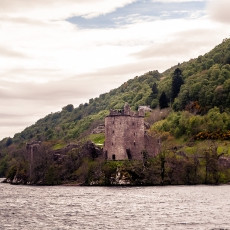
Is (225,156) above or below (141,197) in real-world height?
above

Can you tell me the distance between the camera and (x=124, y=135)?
124 m

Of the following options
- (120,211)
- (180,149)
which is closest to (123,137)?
(180,149)

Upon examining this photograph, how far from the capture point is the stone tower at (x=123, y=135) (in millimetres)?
124312

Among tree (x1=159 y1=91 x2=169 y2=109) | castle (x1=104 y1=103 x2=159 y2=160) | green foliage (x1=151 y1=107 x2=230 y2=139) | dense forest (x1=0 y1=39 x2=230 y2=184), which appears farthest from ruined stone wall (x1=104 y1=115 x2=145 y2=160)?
tree (x1=159 y1=91 x2=169 y2=109)

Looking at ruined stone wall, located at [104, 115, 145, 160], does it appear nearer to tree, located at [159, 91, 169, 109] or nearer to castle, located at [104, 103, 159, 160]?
castle, located at [104, 103, 159, 160]

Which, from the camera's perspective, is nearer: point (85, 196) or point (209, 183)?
point (85, 196)

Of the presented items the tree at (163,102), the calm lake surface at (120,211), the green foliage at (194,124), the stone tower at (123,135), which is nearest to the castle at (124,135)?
the stone tower at (123,135)

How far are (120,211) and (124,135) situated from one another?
189 ft

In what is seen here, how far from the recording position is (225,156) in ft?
419

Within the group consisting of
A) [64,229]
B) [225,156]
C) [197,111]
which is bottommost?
[64,229]

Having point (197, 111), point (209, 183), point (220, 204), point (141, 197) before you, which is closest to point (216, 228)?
point (220, 204)

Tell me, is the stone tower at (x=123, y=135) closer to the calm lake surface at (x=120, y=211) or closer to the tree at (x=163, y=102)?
the calm lake surface at (x=120, y=211)

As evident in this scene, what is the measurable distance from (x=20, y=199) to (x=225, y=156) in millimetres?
56138

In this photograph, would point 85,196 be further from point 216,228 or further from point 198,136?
point 198,136
